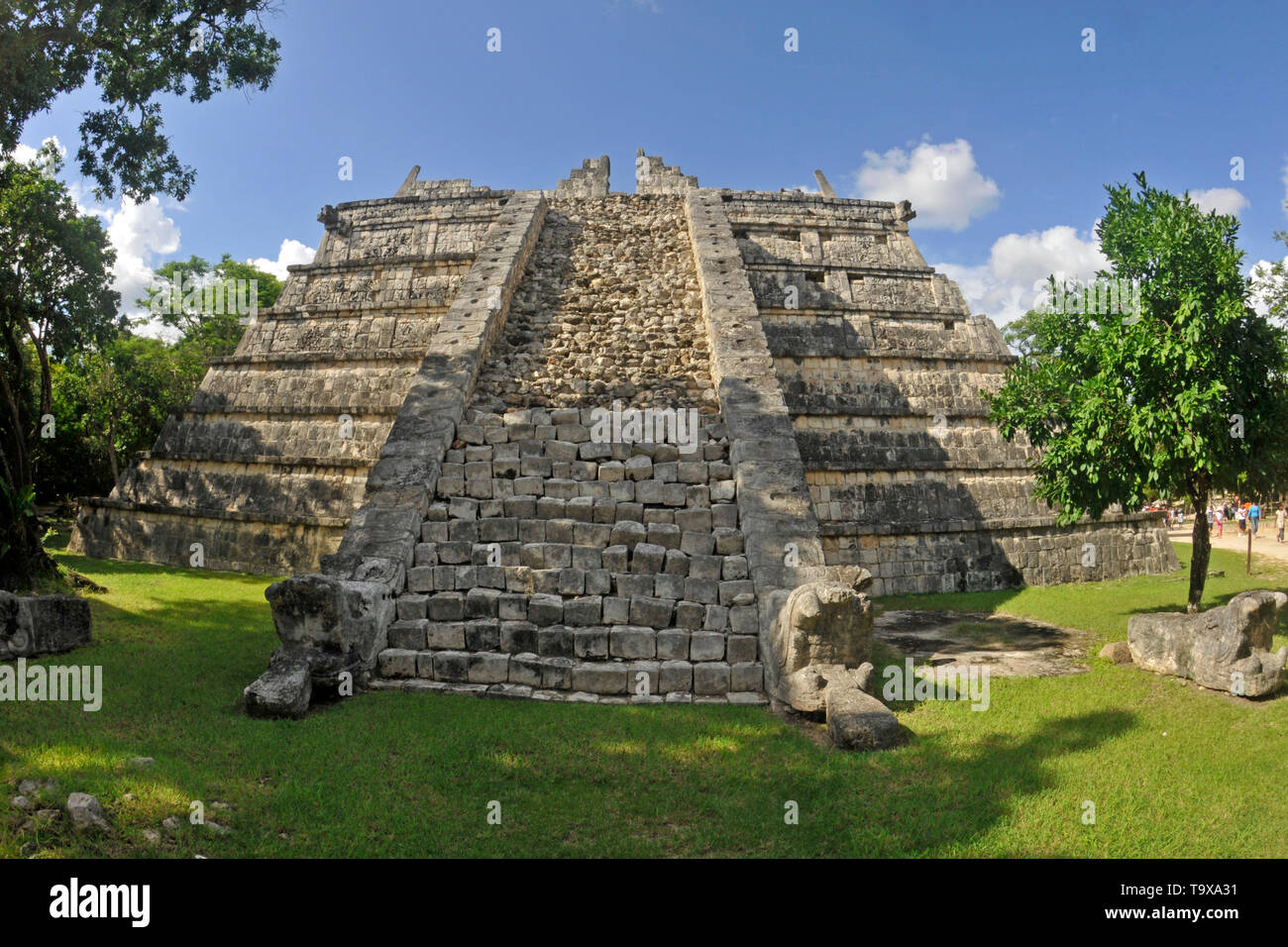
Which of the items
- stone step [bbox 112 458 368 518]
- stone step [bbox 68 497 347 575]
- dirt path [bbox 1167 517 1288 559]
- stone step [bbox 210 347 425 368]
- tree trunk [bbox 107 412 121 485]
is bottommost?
dirt path [bbox 1167 517 1288 559]

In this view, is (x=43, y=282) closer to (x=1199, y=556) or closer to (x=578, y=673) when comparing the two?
(x=578, y=673)

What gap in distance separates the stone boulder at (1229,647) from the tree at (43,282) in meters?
13.7

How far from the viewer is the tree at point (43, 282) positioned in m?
11.0

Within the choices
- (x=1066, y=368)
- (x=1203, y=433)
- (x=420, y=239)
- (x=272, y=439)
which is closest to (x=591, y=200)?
(x=420, y=239)

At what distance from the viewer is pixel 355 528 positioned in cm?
839

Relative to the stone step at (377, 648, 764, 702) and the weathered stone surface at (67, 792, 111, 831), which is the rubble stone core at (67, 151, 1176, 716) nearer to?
the stone step at (377, 648, 764, 702)

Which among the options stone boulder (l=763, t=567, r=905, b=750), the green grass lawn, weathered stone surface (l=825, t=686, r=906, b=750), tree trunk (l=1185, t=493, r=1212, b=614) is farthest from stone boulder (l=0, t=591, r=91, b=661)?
tree trunk (l=1185, t=493, r=1212, b=614)

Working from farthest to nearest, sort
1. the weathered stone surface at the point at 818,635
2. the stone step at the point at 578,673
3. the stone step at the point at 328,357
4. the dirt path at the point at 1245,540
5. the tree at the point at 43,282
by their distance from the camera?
the dirt path at the point at 1245,540, the stone step at the point at 328,357, the tree at the point at 43,282, the stone step at the point at 578,673, the weathered stone surface at the point at 818,635

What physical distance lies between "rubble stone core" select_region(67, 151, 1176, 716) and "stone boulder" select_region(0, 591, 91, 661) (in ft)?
8.35

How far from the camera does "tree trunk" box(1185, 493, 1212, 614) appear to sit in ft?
29.8

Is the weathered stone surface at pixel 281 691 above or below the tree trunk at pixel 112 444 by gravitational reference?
below

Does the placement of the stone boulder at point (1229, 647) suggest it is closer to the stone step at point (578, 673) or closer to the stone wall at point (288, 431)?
the stone step at point (578, 673)

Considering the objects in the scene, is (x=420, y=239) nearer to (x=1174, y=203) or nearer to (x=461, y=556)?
(x=461, y=556)

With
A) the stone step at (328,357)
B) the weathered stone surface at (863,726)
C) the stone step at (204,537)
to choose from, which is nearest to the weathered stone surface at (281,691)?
the weathered stone surface at (863,726)
